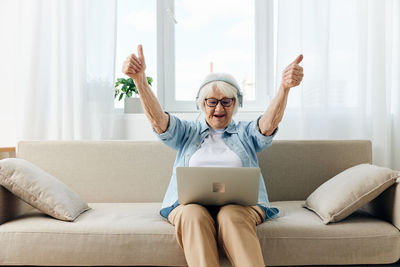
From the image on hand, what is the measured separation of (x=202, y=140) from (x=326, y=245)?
0.74 metres

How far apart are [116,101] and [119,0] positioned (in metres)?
0.76

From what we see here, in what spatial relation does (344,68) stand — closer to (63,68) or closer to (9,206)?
(63,68)

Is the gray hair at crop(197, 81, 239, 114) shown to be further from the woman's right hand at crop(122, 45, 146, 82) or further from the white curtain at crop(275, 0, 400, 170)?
the white curtain at crop(275, 0, 400, 170)

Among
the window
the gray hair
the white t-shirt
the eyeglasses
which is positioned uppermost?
the window

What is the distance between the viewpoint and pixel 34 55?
247cm

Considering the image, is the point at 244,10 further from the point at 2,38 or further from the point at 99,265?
the point at 99,265

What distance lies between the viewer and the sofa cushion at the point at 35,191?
1.65 metres

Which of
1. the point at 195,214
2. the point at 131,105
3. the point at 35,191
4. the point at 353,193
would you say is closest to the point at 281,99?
the point at 353,193

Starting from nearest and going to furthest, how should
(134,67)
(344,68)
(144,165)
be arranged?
1. (134,67)
2. (144,165)
3. (344,68)

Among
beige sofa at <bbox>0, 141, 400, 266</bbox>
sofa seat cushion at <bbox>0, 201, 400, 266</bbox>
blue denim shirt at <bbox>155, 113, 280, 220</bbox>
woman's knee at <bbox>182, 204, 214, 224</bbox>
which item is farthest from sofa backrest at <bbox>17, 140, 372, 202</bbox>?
woman's knee at <bbox>182, 204, 214, 224</bbox>

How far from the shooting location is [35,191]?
65.5 inches

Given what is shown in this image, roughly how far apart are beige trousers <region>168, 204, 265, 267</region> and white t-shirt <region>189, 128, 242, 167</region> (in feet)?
0.91

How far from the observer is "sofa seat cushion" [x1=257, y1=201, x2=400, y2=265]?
5.08ft

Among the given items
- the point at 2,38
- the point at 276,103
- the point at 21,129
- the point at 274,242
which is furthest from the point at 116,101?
the point at 274,242
